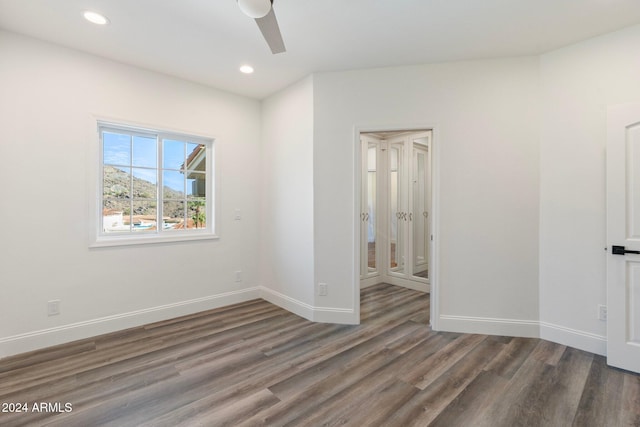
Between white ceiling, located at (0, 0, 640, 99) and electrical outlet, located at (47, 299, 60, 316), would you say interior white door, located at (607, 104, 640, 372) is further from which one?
electrical outlet, located at (47, 299, 60, 316)

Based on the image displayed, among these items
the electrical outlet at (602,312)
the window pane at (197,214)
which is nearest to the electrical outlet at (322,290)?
the window pane at (197,214)

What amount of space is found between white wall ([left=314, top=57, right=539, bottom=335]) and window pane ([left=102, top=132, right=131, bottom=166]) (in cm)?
206

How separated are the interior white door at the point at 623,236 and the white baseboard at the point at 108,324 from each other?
3718mm

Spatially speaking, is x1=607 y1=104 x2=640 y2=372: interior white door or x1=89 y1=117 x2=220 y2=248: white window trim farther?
x1=89 y1=117 x2=220 y2=248: white window trim

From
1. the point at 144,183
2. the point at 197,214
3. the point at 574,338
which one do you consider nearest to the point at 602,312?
the point at 574,338

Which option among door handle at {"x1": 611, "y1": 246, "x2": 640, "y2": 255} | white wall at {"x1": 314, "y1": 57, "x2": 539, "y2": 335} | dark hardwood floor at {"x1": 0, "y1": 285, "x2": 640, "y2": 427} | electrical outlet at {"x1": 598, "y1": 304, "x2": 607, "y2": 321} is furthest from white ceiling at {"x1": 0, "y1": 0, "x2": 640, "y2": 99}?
dark hardwood floor at {"x1": 0, "y1": 285, "x2": 640, "y2": 427}

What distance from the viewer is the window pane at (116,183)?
3.10 metres

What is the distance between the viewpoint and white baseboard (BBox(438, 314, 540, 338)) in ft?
9.41

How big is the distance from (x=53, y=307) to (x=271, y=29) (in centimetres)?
305

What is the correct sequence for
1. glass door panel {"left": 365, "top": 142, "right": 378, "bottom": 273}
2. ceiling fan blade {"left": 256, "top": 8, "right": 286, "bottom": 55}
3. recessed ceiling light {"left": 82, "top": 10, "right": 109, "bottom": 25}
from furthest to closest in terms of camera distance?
glass door panel {"left": 365, "top": 142, "right": 378, "bottom": 273} < recessed ceiling light {"left": 82, "top": 10, "right": 109, "bottom": 25} < ceiling fan blade {"left": 256, "top": 8, "right": 286, "bottom": 55}

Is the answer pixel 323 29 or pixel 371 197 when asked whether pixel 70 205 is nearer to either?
pixel 323 29

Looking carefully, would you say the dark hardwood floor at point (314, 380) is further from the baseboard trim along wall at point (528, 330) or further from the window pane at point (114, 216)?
the window pane at point (114, 216)

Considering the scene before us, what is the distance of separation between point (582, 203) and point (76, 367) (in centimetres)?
446

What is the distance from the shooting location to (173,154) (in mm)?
3557
